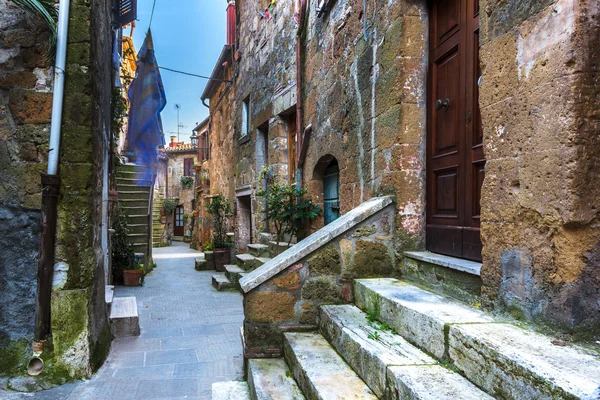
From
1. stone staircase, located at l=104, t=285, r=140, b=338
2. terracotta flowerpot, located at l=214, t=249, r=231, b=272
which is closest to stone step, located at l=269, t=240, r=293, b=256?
stone staircase, located at l=104, t=285, r=140, b=338

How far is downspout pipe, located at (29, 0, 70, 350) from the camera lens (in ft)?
9.25

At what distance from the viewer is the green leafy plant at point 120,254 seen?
23.7ft

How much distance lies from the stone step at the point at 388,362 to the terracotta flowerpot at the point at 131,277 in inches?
209

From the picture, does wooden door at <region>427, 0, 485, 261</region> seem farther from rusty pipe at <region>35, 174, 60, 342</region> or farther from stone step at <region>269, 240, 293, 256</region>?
stone step at <region>269, 240, 293, 256</region>

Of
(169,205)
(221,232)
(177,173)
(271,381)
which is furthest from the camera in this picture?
(177,173)

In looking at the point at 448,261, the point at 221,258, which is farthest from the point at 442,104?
Answer: the point at 221,258

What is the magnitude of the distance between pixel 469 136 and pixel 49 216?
280 cm

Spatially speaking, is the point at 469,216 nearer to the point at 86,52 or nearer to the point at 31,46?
the point at 86,52

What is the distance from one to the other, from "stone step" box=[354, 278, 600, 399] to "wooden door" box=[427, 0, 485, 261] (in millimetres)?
547

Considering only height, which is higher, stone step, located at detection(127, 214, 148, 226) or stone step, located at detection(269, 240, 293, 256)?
stone step, located at detection(127, 214, 148, 226)

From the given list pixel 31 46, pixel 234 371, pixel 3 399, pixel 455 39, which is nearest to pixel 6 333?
pixel 3 399

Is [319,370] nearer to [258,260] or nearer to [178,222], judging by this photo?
[258,260]

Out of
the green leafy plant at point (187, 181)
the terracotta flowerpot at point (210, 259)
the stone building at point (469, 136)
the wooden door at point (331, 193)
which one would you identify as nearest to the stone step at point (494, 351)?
the stone building at point (469, 136)

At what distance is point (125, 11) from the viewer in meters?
6.11
